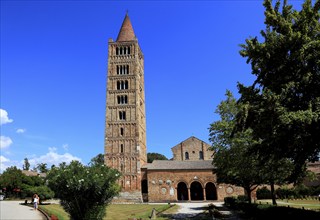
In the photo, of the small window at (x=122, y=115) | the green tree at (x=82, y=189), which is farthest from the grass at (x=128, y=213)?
the small window at (x=122, y=115)

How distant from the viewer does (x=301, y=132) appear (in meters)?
12.2

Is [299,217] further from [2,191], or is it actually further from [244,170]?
[2,191]

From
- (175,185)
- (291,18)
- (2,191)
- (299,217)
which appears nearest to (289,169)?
(299,217)

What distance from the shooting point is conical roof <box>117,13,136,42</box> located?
6118 centimetres

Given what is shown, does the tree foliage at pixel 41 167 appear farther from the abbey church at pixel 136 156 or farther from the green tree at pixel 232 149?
the green tree at pixel 232 149

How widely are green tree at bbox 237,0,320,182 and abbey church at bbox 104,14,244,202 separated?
3909 centimetres

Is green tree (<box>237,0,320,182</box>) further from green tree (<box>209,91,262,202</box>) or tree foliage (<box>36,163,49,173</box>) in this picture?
tree foliage (<box>36,163,49,173</box>)

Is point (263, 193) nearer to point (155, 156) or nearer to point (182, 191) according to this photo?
point (182, 191)

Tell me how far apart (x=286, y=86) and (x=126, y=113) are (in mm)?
44810

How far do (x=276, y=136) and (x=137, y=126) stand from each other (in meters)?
42.9

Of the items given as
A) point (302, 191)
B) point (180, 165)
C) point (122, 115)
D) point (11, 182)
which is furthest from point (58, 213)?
point (302, 191)

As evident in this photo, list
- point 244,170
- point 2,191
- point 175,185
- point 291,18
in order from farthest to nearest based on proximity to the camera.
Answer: point 2,191, point 175,185, point 244,170, point 291,18

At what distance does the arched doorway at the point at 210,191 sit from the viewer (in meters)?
54.4

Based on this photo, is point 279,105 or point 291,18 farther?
point 291,18
